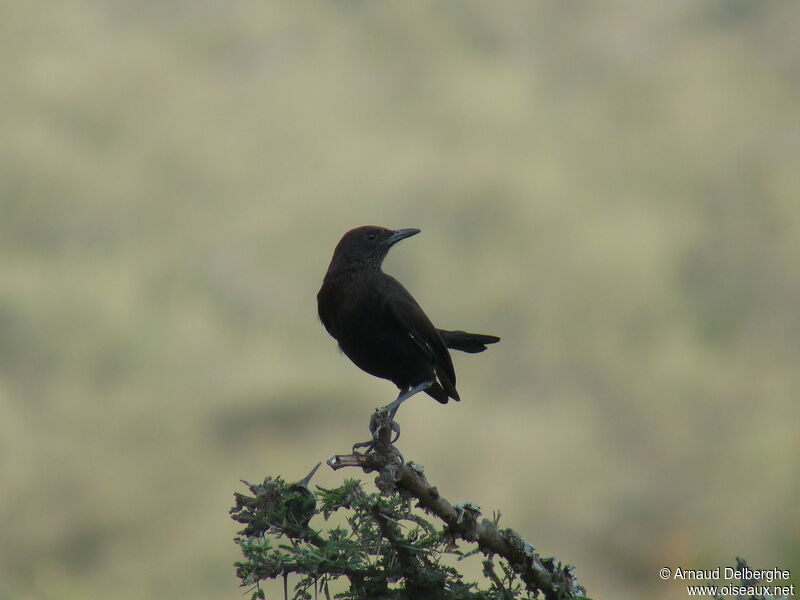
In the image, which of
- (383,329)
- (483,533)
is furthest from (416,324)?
(483,533)

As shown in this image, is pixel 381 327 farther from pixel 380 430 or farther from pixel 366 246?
pixel 380 430

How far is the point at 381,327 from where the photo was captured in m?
5.29

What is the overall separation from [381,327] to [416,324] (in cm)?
21

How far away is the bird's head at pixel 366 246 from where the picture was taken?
18.9ft

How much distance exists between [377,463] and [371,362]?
6.22ft

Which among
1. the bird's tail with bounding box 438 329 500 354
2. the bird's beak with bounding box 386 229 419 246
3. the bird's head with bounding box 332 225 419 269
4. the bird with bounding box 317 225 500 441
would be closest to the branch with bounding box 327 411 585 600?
the bird with bounding box 317 225 500 441

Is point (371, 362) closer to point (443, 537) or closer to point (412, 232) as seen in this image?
point (412, 232)

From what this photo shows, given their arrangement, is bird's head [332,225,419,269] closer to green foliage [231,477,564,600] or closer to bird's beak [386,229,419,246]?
bird's beak [386,229,419,246]

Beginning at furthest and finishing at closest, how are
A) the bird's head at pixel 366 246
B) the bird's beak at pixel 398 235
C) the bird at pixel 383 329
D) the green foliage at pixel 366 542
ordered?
the bird's beak at pixel 398 235 < the bird's head at pixel 366 246 < the bird at pixel 383 329 < the green foliage at pixel 366 542

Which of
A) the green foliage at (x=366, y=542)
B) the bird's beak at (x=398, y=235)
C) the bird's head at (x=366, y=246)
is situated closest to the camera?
the green foliage at (x=366, y=542)

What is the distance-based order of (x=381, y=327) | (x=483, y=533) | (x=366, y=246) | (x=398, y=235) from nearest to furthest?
(x=483, y=533), (x=381, y=327), (x=366, y=246), (x=398, y=235)

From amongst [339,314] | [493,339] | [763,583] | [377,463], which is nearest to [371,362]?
[339,314]

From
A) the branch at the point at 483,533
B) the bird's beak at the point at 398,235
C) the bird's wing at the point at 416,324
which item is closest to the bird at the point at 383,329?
the bird's wing at the point at 416,324

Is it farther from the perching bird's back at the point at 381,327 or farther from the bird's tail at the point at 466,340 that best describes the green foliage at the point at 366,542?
the bird's tail at the point at 466,340
